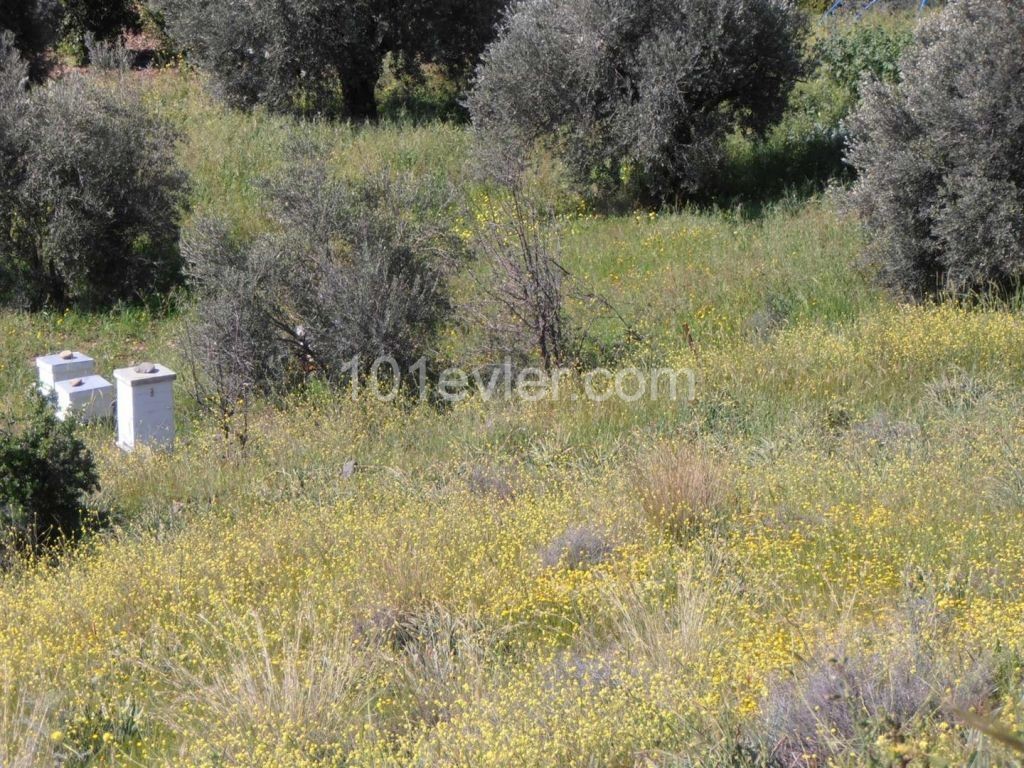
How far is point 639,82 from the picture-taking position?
13586 millimetres

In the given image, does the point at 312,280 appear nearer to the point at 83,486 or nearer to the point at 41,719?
the point at 83,486

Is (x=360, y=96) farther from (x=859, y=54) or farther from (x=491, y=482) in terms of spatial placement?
(x=491, y=482)

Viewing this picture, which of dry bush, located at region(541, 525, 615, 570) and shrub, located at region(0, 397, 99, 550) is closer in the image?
dry bush, located at region(541, 525, 615, 570)

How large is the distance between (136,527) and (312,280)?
4.02 meters

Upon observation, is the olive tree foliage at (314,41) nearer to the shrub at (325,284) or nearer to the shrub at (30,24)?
the shrub at (30,24)

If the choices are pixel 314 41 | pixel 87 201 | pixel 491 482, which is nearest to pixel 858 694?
Answer: pixel 491 482

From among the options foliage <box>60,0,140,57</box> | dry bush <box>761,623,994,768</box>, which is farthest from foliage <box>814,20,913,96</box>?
foliage <box>60,0,140,57</box>

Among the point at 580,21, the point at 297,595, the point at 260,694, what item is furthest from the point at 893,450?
the point at 580,21

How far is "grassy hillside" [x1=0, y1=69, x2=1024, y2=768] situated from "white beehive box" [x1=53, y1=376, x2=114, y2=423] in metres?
0.82

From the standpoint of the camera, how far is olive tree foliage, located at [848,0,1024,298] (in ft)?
33.2

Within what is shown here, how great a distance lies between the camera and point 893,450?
6555 mm

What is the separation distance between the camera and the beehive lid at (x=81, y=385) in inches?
338

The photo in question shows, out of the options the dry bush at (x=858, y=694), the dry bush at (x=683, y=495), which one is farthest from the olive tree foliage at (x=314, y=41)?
the dry bush at (x=858, y=694)

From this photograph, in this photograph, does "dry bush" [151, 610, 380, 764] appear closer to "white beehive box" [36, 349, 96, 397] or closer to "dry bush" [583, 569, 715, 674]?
"dry bush" [583, 569, 715, 674]
